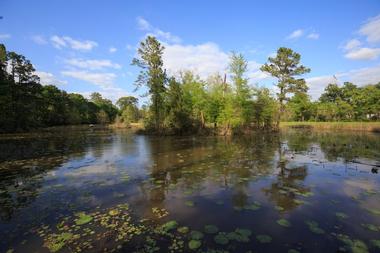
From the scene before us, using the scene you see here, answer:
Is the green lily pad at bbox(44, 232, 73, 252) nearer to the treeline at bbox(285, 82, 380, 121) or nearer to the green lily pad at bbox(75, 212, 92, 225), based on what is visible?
the green lily pad at bbox(75, 212, 92, 225)

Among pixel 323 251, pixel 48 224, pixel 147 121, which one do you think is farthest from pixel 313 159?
pixel 147 121

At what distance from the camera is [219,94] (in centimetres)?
3123

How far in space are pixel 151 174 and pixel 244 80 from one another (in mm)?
23426

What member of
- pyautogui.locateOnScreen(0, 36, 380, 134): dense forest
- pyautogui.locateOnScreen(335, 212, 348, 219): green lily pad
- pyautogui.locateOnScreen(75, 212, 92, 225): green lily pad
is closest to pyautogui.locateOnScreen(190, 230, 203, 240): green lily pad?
pyautogui.locateOnScreen(75, 212, 92, 225): green lily pad

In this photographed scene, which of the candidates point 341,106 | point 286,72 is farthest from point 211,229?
point 341,106

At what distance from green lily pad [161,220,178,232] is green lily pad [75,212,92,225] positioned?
6.14 ft

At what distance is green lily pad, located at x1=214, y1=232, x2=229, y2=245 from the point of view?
4512 millimetres

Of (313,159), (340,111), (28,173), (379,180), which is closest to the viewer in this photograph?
(379,180)

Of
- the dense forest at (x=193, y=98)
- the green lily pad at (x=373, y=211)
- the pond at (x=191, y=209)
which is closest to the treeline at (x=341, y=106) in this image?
the dense forest at (x=193, y=98)

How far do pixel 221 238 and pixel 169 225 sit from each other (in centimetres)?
125

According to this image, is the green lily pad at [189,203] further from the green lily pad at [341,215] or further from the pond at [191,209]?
the green lily pad at [341,215]

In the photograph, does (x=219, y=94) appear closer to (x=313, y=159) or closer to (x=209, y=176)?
(x=313, y=159)

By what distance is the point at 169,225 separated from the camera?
5.26 m

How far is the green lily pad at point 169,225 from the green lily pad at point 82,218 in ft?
6.14
